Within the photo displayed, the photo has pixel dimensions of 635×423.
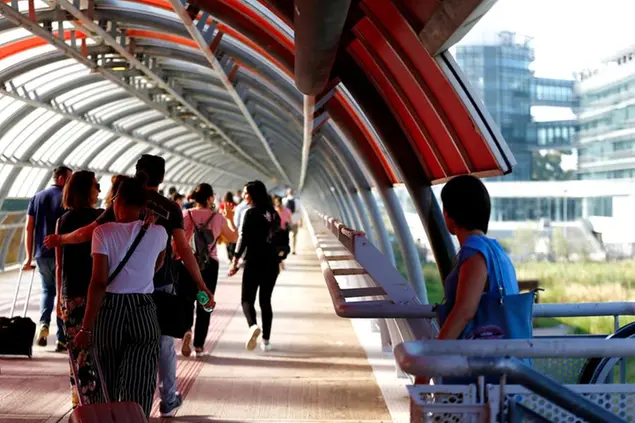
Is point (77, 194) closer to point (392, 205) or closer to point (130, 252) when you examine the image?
point (130, 252)

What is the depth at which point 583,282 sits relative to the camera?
1358cm

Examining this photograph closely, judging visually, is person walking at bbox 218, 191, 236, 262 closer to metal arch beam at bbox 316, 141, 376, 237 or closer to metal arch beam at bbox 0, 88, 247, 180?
metal arch beam at bbox 316, 141, 376, 237

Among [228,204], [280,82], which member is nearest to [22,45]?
[280,82]

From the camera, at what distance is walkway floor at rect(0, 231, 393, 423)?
6992 mm

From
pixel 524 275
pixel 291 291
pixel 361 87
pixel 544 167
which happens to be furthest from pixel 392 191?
pixel 291 291

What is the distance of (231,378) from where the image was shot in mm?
8430

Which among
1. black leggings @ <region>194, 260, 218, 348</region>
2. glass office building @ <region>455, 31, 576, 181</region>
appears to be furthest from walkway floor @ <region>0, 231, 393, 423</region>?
glass office building @ <region>455, 31, 576, 181</region>

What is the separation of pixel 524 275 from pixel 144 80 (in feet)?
25.2

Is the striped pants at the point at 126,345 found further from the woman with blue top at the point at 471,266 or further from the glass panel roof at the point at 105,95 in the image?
the glass panel roof at the point at 105,95

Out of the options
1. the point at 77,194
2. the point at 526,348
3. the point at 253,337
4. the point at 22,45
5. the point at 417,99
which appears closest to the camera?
the point at 526,348

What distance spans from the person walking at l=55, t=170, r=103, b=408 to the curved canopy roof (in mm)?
1687

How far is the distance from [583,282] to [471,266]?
10.7 metres

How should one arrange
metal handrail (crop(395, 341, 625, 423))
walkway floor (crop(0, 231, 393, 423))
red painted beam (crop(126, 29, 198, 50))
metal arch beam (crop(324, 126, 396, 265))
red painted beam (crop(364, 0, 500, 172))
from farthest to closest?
metal arch beam (crop(324, 126, 396, 265)) < red painted beam (crop(126, 29, 198, 50)) < walkway floor (crop(0, 231, 393, 423)) < red painted beam (crop(364, 0, 500, 172)) < metal handrail (crop(395, 341, 625, 423))

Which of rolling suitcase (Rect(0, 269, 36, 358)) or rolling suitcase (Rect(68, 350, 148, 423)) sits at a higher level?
rolling suitcase (Rect(68, 350, 148, 423))
